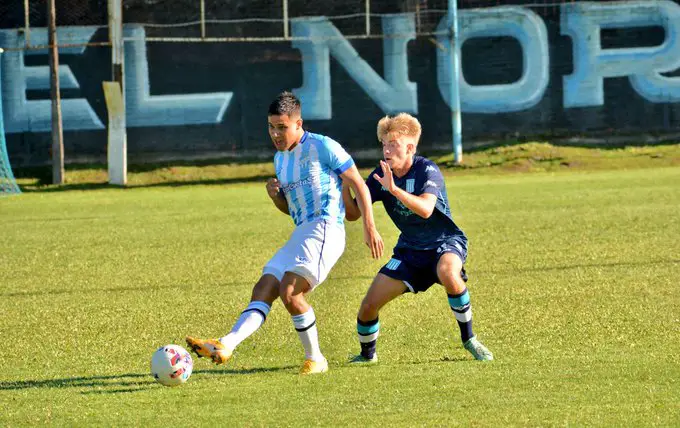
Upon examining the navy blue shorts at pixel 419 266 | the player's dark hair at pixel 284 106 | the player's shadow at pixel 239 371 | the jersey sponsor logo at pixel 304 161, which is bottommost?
the player's shadow at pixel 239 371

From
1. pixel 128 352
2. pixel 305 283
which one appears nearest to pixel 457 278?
pixel 305 283

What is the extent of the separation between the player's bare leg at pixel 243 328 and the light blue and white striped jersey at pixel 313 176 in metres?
0.51

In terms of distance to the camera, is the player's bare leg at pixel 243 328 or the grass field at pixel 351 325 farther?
the player's bare leg at pixel 243 328

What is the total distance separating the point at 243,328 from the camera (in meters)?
7.07

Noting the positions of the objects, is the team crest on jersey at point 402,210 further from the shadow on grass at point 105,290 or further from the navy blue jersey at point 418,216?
the shadow on grass at point 105,290

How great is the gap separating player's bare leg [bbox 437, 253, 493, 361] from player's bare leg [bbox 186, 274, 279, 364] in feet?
3.53

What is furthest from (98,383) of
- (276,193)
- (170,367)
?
(276,193)

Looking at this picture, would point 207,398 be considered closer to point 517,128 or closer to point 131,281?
point 131,281

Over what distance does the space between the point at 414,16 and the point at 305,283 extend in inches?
888

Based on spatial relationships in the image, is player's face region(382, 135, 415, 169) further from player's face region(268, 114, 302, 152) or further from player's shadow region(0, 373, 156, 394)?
player's shadow region(0, 373, 156, 394)

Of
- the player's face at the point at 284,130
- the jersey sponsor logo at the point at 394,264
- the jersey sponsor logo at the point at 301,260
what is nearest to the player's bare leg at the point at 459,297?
the jersey sponsor logo at the point at 394,264

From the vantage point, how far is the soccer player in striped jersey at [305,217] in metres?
7.30

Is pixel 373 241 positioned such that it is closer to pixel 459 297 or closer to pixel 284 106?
pixel 459 297

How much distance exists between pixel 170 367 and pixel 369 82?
2301 cm
